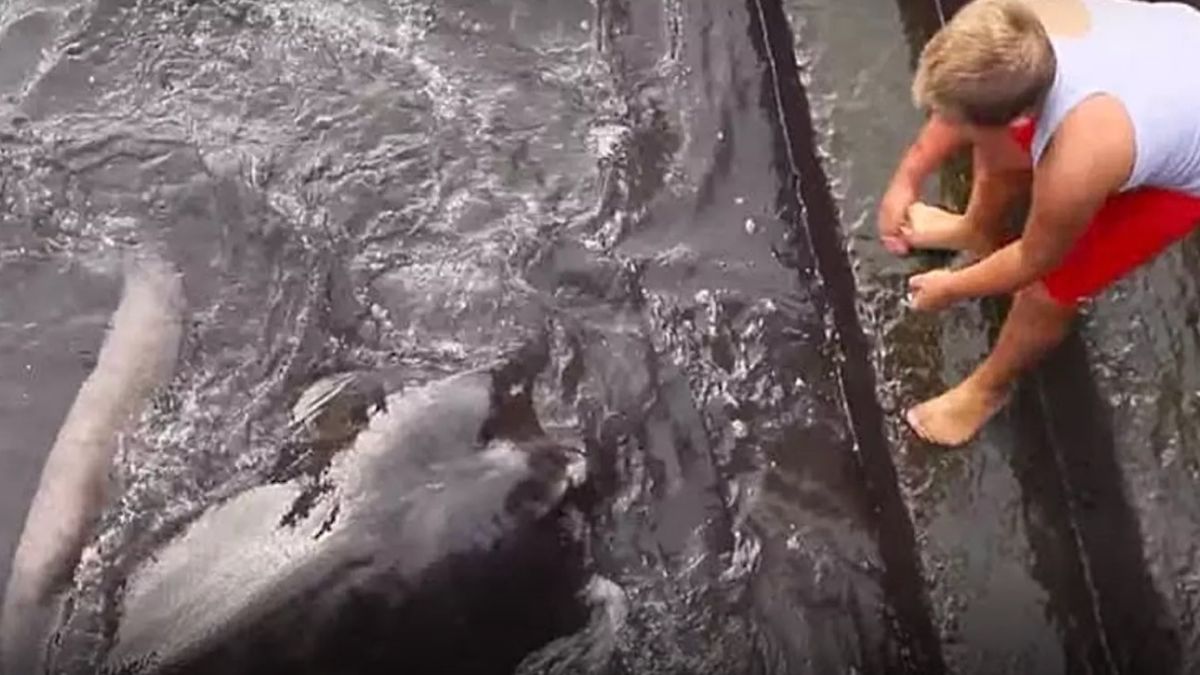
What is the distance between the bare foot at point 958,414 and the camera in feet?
13.7

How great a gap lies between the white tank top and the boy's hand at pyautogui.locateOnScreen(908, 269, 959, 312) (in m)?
0.48

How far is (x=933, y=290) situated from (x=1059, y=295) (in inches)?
10.1

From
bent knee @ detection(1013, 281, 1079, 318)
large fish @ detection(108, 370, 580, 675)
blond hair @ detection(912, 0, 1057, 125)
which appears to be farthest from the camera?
large fish @ detection(108, 370, 580, 675)

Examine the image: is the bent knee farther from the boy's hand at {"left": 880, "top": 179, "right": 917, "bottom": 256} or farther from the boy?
the boy's hand at {"left": 880, "top": 179, "right": 917, "bottom": 256}

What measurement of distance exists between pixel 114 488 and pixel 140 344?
41 cm

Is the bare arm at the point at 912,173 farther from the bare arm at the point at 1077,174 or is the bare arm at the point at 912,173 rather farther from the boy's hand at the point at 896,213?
the bare arm at the point at 1077,174

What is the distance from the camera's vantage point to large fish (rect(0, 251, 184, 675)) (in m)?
4.32

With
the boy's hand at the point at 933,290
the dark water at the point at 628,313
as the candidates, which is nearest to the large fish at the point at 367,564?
the dark water at the point at 628,313

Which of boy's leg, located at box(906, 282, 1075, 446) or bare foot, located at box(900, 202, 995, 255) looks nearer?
boy's leg, located at box(906, 282, 1075, 446)

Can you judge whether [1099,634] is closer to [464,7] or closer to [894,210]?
[894,210]

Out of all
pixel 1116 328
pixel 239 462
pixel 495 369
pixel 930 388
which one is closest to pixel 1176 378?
pixel 1116 328

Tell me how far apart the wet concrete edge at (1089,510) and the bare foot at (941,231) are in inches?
7.0

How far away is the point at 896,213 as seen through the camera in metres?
4.16

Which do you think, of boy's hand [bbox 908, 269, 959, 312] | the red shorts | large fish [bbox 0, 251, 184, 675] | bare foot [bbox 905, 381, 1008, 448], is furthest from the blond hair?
large fish [bbox 0, 251, 184, 675]
